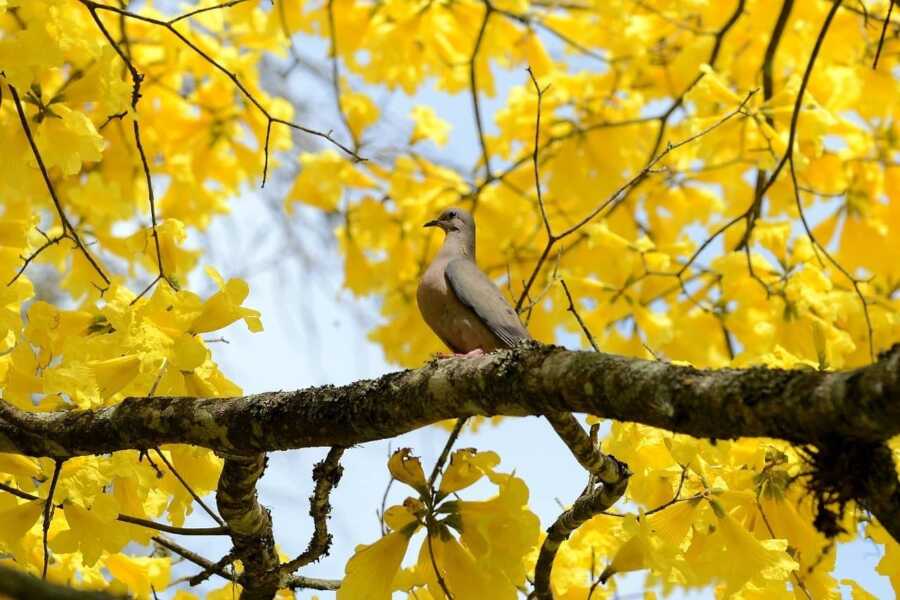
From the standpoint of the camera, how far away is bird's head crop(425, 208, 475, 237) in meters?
4.43

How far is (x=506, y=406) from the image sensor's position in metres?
1.97

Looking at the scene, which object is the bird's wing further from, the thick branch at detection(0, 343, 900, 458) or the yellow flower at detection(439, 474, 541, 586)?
the thick branch at detection(0, 343, 900, 458)

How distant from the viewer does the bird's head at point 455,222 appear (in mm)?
4430

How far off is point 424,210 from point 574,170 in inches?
24.6

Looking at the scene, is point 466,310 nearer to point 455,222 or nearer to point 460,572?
point 455,222

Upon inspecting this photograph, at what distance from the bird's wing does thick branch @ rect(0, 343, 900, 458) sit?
132cm

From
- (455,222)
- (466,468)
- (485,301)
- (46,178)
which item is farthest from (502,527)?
(455,222)

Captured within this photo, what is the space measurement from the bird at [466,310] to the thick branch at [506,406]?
4.34ft

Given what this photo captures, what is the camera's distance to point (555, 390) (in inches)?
73.2

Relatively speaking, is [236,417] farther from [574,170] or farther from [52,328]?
[574,170]

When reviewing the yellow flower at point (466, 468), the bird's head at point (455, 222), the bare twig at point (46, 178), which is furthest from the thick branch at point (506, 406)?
the bird's head at point (455, 222)

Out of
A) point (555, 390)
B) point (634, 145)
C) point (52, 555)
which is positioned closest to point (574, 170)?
point (634, 145)

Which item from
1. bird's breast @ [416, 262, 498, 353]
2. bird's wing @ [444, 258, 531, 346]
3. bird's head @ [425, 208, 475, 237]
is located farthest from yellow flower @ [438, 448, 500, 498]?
bird's head @ [425, 208, 475, 237]

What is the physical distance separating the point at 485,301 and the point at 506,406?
65.2 inches
